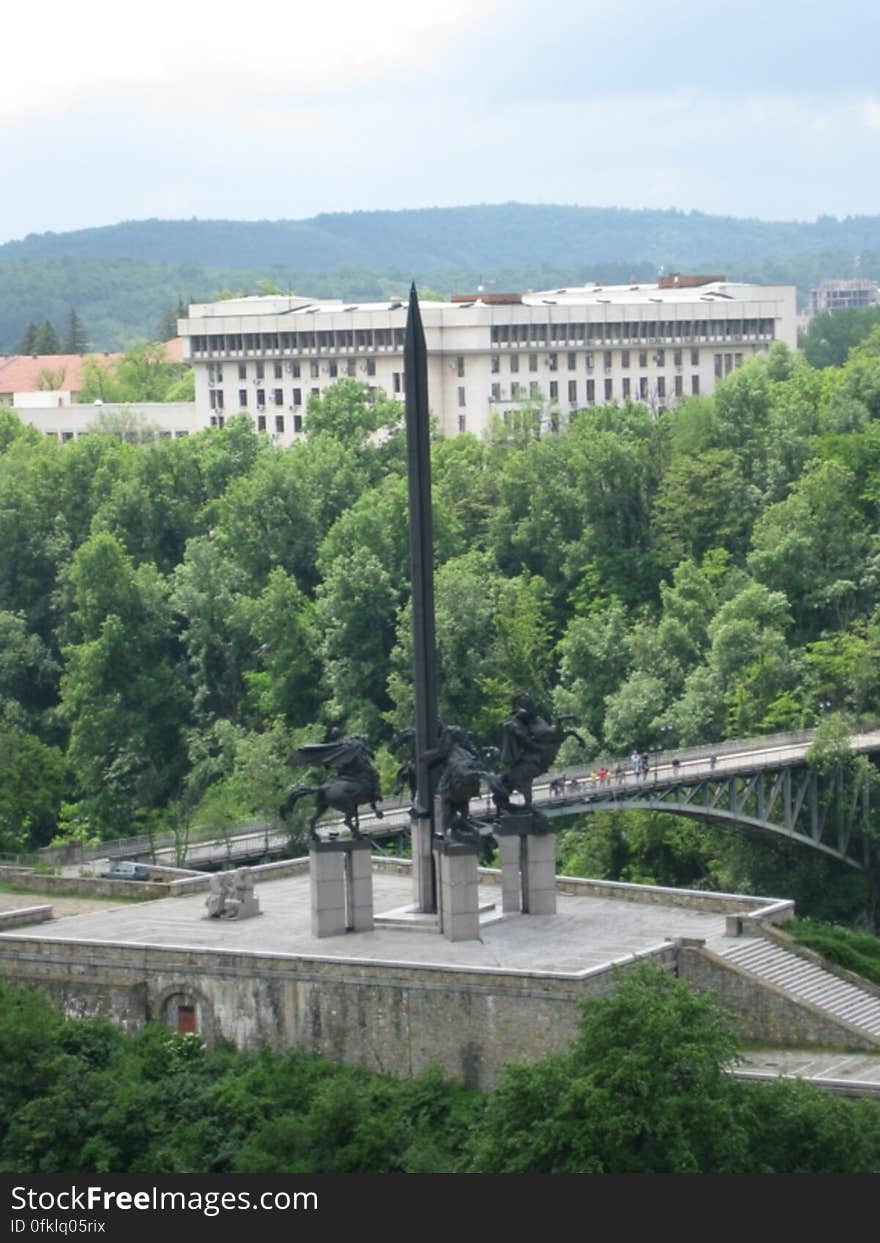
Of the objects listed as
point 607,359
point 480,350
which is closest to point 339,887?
point 480,350

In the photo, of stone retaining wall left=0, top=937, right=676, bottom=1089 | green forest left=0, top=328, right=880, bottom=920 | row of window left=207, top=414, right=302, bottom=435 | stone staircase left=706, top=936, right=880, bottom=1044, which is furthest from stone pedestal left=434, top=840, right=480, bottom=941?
row of window left=207, top=414, right=302, bottom=435

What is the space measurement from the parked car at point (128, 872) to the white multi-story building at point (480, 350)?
263 ft

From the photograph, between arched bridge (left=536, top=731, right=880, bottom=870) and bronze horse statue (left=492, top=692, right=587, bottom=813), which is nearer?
bronze horse statue (left=492, top=692, right=587, bottom=813)

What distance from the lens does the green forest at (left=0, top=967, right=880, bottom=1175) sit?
60.4 meters

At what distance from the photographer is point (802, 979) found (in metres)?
72.3

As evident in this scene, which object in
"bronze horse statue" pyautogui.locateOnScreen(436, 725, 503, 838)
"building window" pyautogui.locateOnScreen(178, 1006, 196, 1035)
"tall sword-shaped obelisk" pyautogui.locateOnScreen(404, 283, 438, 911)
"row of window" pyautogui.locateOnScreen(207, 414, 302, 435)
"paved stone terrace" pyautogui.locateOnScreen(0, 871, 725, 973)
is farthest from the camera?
"row of window" pyautogui.locateOnScreen(207, 414, 302, 435)

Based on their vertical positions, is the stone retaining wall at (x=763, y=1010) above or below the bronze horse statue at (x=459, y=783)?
below

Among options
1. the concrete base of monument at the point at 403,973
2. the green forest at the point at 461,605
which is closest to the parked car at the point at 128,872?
the concrete base of monument at the point at 403,973

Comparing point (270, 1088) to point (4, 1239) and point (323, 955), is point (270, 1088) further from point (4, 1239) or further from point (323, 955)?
point (4, 1239)

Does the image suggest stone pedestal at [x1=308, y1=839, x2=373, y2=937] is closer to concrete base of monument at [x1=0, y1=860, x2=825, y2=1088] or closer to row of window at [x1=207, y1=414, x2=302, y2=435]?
concrete base of monument at [x1=0, y1=860, x2=825, y2=1088]

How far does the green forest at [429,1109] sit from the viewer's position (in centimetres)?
6038

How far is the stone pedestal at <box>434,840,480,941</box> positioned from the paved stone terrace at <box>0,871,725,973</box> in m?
0.34

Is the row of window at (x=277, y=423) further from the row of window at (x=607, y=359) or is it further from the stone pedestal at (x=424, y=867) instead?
the stone pedestal at (x=424, y=867)

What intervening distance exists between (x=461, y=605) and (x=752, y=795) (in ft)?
61.9
